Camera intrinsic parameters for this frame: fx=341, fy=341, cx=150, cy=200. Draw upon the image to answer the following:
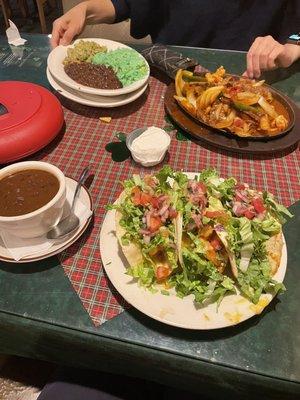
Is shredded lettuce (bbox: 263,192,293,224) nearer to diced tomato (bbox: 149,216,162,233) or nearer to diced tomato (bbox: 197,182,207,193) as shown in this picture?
diced tomato (bbox: 197,182,207,193)

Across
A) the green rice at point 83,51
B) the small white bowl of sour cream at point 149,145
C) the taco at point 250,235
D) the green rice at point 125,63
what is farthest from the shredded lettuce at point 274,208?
the green rice at point 83,51

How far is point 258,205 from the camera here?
112cm

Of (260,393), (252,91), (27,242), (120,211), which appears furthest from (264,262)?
(252,91)

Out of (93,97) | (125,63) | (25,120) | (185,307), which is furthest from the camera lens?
(125,63)

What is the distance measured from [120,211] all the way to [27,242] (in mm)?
328

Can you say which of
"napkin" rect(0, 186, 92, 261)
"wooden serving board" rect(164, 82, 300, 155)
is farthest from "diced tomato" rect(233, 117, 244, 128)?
"napkin" rect(0, 186, 92, 261)

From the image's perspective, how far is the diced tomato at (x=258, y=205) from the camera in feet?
3.66

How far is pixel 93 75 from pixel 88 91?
160 millimetres

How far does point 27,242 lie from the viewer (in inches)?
45.0

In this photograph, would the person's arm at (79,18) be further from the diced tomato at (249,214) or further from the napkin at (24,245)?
the diced tomato at (249,214)

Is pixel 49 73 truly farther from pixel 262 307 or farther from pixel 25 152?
pixel 262 307

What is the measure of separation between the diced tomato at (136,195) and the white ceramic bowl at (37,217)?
23 cm

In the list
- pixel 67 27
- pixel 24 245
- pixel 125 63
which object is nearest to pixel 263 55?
pixel 125 63

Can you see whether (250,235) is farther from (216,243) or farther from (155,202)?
(155,202)
